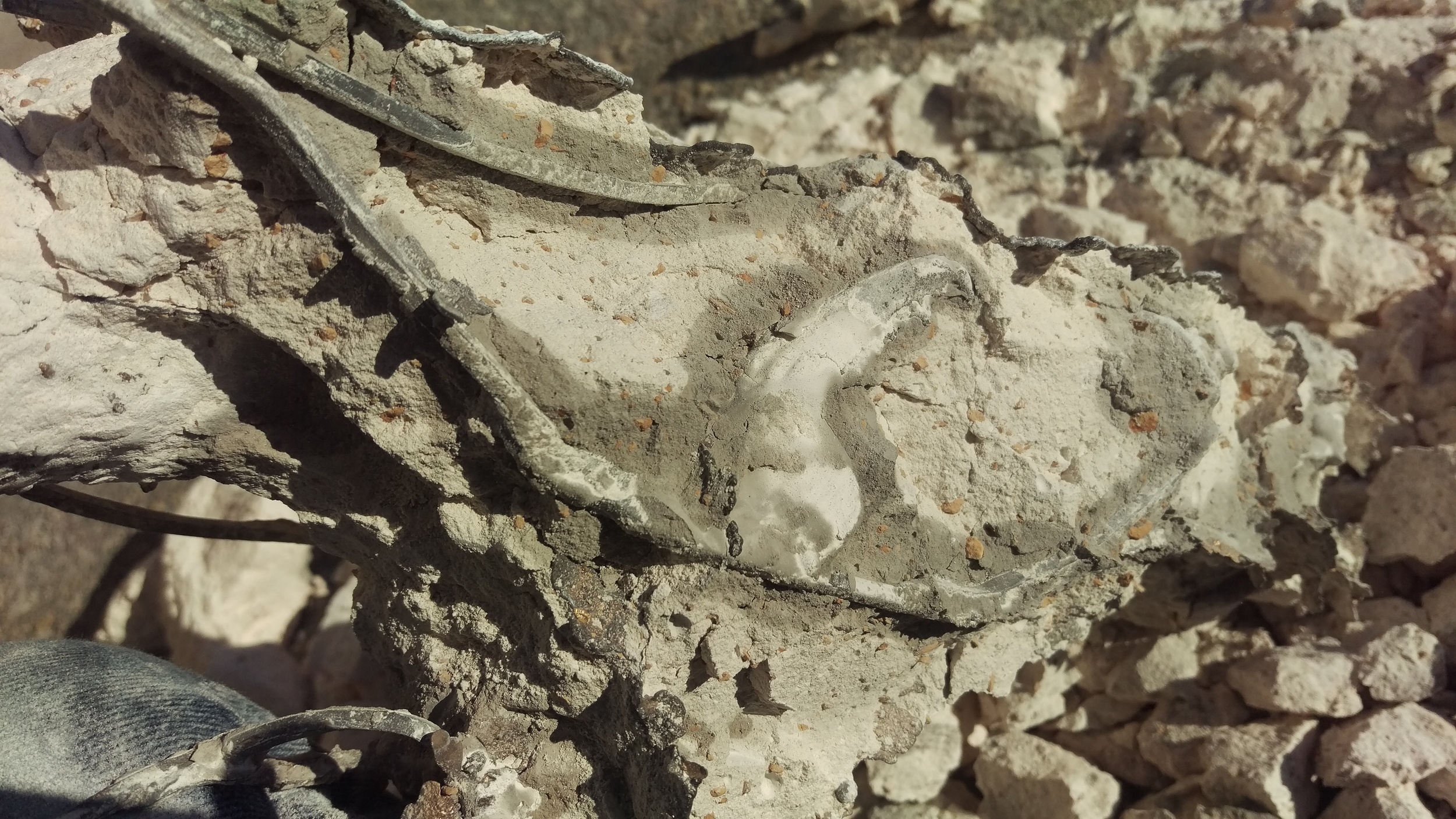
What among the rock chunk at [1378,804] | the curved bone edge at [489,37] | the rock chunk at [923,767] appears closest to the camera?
the curved bone edge at [489,37]

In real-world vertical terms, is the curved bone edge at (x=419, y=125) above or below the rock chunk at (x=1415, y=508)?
above

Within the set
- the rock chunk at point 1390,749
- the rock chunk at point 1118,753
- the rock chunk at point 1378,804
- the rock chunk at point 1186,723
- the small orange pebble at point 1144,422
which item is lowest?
the rock chunk at point 1118,753

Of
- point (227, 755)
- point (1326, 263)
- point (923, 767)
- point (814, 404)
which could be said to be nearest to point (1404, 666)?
Answer: point (1326, 263)

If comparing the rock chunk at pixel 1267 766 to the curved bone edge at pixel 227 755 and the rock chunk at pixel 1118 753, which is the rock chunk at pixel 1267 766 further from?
the curved bone edge at pixel 227 755

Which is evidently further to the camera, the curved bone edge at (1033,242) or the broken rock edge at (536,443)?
the curved bone edge at (1033,242)

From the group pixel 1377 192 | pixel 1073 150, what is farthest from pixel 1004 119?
pixel 1377 192

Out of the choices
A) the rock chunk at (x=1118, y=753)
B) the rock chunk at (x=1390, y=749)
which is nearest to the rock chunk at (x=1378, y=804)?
the rock chunk at (x=1390, y=749)
